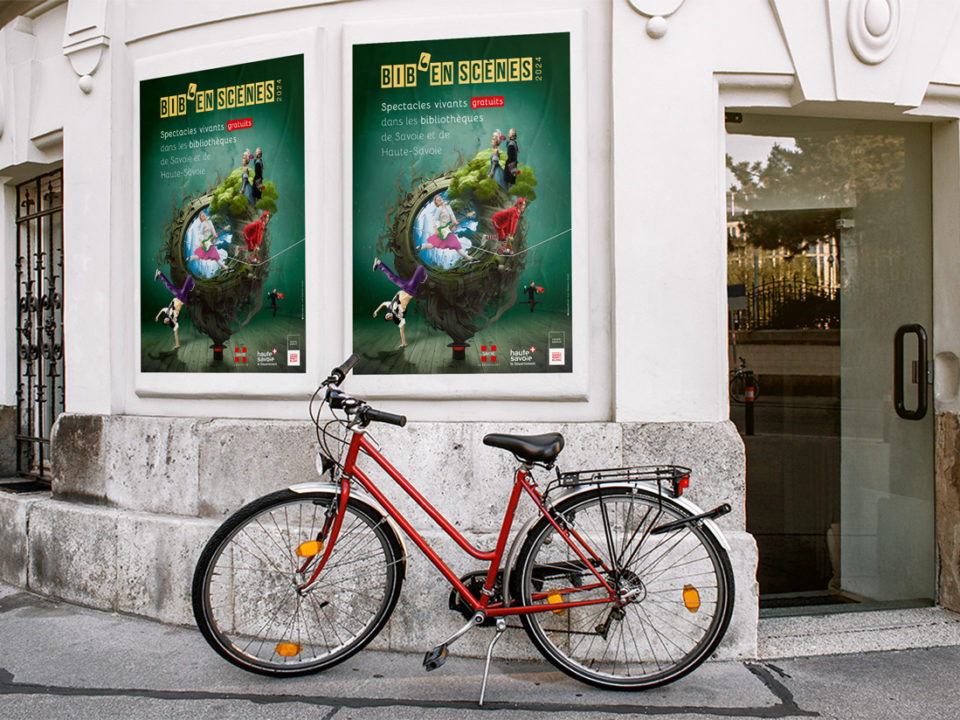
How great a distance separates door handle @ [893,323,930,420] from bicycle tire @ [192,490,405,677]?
9.77ft

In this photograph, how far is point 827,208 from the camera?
14.7 ft

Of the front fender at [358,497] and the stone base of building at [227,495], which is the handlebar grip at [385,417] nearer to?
the front fender at [358,497]

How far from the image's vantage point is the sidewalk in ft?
10.2

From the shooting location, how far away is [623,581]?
3.20 m

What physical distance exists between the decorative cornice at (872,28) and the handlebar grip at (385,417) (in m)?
2.93

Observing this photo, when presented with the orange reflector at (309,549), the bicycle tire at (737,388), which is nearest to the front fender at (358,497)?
the orange reflector at (309,549)

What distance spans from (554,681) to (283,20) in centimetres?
369

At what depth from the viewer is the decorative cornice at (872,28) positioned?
3820 millimetres

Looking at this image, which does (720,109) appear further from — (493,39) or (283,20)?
(283,20)

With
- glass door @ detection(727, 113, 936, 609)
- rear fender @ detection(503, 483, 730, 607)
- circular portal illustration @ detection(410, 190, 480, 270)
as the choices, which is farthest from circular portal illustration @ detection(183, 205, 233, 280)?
glass door @ detection(727, 113, 936, 609)

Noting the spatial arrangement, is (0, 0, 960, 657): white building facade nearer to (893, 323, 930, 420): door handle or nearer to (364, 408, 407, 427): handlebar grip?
(893, 323, 930, 420): door handle

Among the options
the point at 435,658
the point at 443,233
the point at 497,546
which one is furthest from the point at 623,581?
the point at 443,233

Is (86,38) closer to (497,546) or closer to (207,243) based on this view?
(207,243)

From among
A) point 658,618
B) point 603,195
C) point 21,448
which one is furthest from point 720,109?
point 21,448
